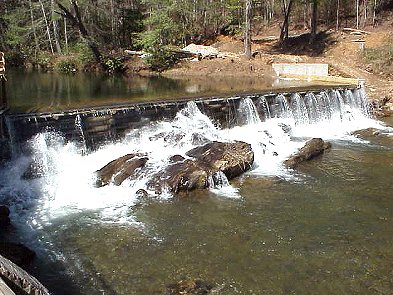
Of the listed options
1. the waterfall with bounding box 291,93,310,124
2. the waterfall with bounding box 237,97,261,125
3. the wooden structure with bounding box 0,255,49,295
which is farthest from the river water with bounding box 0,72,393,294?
the waterfall with bounding box 291,93,310,124

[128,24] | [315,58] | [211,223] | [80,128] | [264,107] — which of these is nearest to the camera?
[211,223]

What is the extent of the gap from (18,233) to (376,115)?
16592 mm

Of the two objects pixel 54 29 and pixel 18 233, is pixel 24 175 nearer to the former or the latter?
pixel 18 233

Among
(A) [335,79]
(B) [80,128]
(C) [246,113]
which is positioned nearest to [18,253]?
(B) [80,128]

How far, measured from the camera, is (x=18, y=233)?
855 centimetres

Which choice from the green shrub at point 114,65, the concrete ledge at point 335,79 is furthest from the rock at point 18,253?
the green shrub at point 114,65

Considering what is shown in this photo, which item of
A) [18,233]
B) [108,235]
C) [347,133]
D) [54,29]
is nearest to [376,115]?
[347,133]

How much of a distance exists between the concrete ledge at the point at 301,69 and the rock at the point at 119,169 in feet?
51.5

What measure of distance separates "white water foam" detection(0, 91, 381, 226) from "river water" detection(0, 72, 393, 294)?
0.16 feet

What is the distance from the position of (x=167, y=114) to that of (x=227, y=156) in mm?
3956

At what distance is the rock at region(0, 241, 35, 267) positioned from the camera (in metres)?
7.20

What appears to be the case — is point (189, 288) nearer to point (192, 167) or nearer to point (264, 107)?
point (192, 167)

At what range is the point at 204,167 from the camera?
11.0m

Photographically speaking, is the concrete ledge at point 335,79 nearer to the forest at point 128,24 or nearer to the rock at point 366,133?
the rock at point 366,133
